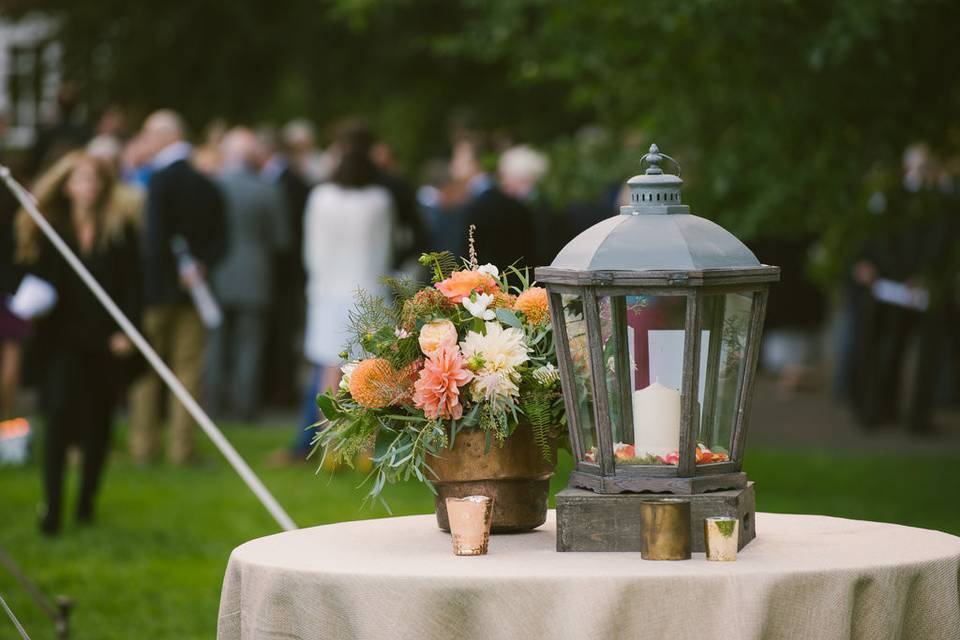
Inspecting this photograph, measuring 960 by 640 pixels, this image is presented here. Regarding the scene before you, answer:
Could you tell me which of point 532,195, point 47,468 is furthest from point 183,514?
point 532,195

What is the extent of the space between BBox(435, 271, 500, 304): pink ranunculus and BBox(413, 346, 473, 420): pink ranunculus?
0.18m

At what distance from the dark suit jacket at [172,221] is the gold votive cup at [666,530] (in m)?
8.13

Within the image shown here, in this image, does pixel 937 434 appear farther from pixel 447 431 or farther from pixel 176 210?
pixel 447 431

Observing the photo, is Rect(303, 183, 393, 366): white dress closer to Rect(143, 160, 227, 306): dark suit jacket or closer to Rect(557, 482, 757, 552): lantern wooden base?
Rect(143, 160, 227, 306): dark suit jacket

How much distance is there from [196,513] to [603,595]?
21.3 ft

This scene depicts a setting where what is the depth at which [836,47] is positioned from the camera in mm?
7133

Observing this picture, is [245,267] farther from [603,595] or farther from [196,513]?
[603,595]

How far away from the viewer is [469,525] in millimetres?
3715

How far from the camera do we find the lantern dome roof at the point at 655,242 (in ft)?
12.1

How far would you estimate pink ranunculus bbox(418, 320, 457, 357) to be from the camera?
153 inches

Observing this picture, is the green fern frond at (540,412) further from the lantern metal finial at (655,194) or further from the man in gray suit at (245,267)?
the man in gray suit at (245,267)

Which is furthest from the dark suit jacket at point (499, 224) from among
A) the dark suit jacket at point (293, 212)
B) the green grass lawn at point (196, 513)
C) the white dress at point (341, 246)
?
the dark suit jacket at point (293, 212)

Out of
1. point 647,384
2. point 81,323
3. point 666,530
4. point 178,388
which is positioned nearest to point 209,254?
point 81,323

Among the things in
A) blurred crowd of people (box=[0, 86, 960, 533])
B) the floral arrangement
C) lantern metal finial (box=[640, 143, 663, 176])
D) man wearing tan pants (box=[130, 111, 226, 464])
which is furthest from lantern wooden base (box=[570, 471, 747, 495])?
man wearing tan pants (box=[130, 111, 226, 464])
